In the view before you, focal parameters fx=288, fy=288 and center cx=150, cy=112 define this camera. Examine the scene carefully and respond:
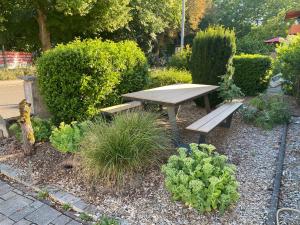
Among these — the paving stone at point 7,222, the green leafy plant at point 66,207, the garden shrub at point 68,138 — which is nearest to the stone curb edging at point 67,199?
the green leafy plant at point 66,207

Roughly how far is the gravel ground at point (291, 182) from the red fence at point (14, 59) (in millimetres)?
15412

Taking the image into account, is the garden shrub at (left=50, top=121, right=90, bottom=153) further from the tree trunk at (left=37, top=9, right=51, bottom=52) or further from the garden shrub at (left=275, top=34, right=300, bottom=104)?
the tree trunk at (left=37, top=9, right=51, bottom=52)

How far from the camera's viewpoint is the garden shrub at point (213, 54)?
596cm

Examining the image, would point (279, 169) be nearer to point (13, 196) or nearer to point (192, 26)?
point (13, 196)

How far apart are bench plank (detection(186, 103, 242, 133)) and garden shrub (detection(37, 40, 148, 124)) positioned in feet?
5.45

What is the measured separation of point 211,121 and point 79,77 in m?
2.01

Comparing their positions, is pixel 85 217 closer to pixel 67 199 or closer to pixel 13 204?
pixel 67 199

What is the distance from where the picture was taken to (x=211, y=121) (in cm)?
397

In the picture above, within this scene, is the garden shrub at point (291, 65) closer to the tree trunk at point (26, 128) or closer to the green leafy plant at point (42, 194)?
the tree trunk at point (26, 128)

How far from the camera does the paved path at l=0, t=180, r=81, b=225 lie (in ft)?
8.68

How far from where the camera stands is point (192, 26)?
78.3 ft

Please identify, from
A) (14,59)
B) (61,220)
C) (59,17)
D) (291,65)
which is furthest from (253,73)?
(14,59)

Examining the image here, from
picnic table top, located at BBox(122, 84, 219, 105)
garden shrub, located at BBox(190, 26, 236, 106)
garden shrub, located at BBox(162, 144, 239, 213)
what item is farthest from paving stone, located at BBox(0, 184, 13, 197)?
garden shrub, located at BBox(190, 26, 236, 106)

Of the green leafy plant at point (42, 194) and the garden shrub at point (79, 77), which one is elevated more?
the garden shrub at point (79, 77)
